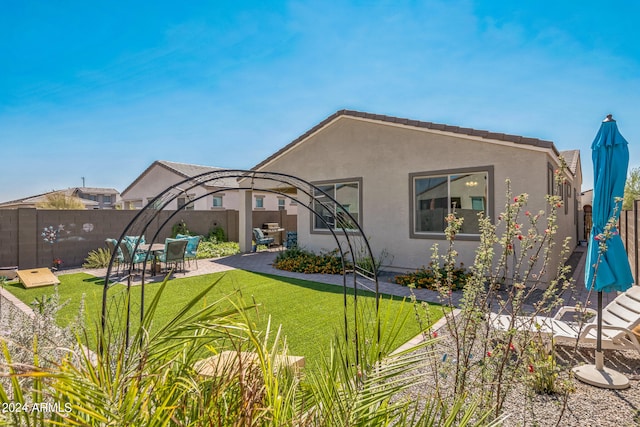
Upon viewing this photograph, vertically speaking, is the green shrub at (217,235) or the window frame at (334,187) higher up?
the window frame at (334,187)

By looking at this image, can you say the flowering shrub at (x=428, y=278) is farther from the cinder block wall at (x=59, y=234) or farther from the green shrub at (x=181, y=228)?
the green shrub at (x=181, y=228)

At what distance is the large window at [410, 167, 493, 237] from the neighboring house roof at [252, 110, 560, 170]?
904 mm

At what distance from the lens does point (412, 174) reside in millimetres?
10180

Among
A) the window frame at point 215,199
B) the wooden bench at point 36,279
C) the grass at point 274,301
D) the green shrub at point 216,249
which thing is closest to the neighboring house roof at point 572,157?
the grass at point 274,301

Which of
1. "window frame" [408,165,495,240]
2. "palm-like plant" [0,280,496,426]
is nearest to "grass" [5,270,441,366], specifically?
"palm-like plant" [0,280,496,426]

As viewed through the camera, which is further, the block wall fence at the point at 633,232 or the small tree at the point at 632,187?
the small tree at the point at 632,187

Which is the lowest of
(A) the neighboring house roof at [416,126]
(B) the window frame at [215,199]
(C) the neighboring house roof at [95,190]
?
(B) the window frame at [215,199]

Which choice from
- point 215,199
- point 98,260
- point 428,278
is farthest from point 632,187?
point 98,260

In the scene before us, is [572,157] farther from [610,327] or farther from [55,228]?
[55,228]

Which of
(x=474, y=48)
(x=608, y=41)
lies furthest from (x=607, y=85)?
(x=474, y=48)

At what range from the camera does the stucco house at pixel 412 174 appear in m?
8.63

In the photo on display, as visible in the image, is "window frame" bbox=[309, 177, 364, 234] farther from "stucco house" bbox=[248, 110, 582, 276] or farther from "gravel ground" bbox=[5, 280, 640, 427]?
"gravel ground" bbox=[5, 280, 640, 427]

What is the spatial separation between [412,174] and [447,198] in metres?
1.27

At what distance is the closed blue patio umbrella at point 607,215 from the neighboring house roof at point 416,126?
380 centimetres
